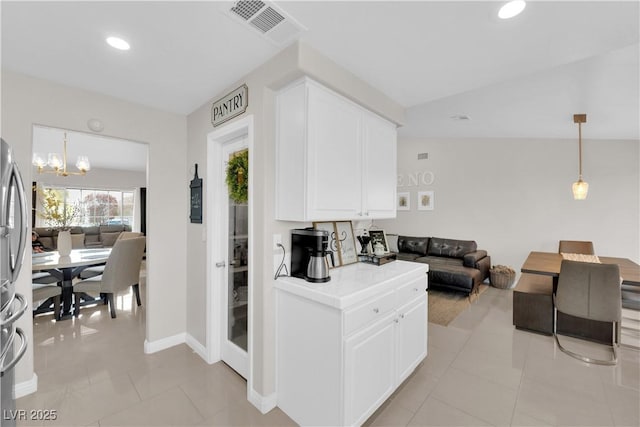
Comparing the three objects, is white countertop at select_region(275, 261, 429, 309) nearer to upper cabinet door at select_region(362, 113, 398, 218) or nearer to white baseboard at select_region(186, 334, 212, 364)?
upper cabinet door at select_region(362, 113, 398, 218)

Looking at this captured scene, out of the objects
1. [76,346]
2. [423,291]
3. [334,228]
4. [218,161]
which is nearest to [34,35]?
[218,161]

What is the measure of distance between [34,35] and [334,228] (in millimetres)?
2385

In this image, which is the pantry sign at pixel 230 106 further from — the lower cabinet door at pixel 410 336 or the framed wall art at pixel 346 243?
the lower cabinet door at pixel 410 336

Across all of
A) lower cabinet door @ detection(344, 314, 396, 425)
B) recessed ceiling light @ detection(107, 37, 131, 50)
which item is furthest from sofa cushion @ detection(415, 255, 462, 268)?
recessed ceiling light @ detection(107, 37, 131, 50)

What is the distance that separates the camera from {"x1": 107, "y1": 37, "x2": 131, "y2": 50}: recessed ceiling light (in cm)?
174

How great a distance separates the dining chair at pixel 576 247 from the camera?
14.3 ft

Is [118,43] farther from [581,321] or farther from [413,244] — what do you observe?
[413,244]

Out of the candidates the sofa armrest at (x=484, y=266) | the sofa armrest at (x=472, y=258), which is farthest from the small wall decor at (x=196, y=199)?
the sofa armrest at (x=484, y=266)

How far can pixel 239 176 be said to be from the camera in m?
2.34

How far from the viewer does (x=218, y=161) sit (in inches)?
105

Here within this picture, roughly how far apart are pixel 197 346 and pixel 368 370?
1.90 m

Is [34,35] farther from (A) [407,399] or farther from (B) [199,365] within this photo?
(A) [407,399]

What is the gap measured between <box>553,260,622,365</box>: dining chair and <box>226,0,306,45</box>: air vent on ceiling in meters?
3.49

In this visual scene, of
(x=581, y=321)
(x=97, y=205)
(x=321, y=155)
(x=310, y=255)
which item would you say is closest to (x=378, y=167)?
(x=321, y=155)
